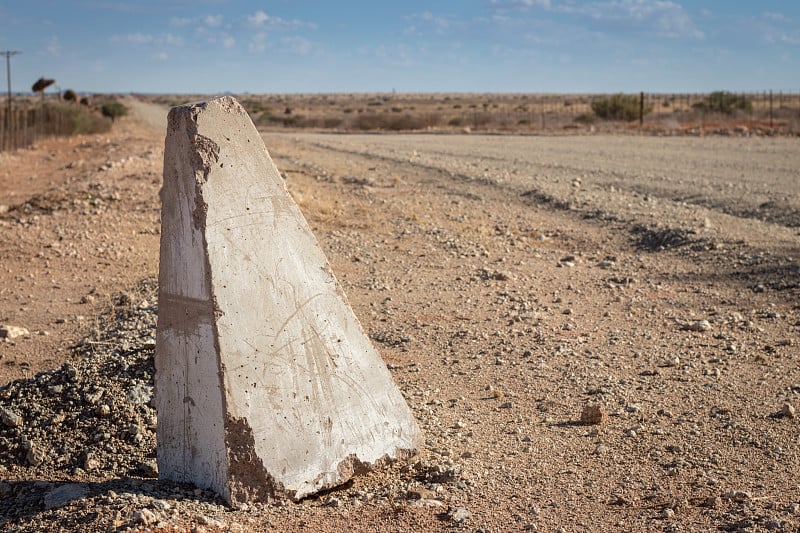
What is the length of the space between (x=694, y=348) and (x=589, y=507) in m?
2.79

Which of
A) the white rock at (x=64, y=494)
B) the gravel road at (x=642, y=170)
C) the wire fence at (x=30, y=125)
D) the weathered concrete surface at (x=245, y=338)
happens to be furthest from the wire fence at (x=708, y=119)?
the white rock at (x=64, y=494)

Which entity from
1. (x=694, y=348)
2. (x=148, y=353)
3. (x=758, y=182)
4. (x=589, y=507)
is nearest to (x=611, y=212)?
(x=758, y=182)

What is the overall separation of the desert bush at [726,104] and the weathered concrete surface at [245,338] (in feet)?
129

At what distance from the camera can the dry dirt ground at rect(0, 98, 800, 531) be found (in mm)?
3809

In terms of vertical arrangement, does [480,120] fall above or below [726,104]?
below

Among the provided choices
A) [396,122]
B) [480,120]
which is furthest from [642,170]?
[480,120]

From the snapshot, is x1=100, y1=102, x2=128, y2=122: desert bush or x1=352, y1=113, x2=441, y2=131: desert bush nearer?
x1=352, y1=113, x2=441, y2=131: desert bush

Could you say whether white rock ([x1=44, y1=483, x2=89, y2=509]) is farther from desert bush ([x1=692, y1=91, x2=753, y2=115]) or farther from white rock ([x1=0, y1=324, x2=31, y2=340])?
desert bush ([x1=692, y1=91, x2=753, y2=115])

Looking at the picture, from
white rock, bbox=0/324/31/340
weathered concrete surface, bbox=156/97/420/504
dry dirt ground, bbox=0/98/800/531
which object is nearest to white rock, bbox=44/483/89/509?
dry dirt ground, bbox=0/98/800/531

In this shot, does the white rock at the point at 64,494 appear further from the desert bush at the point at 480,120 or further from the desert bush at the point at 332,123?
the desert bush at the point at 332,123

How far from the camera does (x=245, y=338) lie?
3.85 metres

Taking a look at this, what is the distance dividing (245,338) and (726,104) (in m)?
44.3

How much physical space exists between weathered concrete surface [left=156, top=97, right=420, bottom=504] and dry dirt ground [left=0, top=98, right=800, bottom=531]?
0.53ft

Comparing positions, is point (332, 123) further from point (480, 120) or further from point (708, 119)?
point (708, 119)
